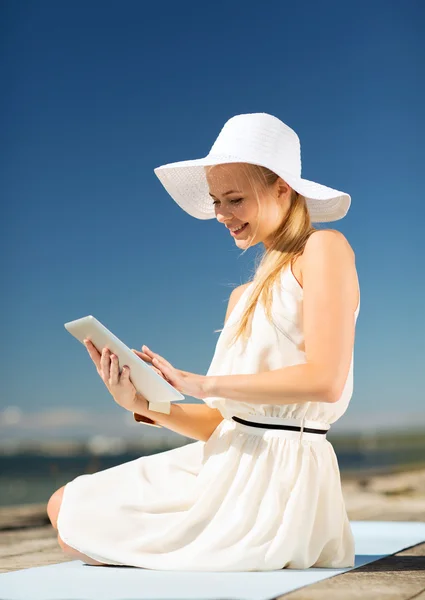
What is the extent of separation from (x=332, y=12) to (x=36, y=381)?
6.26m

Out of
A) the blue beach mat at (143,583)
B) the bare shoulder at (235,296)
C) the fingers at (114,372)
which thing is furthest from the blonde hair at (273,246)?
the blue beach mat at (143,583)

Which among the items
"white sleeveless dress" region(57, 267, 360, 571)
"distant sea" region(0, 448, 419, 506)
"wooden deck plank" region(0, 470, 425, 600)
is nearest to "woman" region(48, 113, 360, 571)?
"white sleeveless dress" region(57, 267, 360, 571)

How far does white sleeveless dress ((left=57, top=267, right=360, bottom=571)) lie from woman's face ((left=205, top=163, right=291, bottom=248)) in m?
0.14

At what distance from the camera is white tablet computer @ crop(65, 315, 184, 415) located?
5.60ft

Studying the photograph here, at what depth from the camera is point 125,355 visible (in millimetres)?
1753

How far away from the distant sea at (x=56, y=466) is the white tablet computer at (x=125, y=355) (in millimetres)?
7027

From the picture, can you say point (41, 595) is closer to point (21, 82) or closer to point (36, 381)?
point (21, 82)

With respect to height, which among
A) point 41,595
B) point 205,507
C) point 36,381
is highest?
point 36,381

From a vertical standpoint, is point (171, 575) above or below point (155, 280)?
below

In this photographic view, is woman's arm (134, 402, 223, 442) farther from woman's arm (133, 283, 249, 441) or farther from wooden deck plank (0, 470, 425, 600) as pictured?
wooden deck plank (0, 470, 425, 600)

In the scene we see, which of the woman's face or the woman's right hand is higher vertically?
the woman's face

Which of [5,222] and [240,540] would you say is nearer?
[240,540]

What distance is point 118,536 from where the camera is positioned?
185 centimetres

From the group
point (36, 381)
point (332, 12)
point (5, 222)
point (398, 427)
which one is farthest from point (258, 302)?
point (36, 381)
